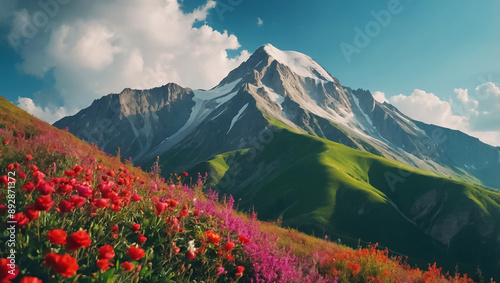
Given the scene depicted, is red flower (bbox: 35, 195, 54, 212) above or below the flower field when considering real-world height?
above

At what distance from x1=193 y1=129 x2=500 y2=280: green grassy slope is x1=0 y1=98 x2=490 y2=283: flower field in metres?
74.0

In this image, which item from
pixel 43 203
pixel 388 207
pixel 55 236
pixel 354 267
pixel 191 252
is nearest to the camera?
pixel 55 236

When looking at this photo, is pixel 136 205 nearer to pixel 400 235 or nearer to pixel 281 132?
pixel 400 235

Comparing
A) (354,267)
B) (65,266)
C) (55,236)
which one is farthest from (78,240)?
(354,267)

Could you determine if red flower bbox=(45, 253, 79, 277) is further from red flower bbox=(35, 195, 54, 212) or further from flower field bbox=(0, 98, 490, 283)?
red flower bbox=(35, 195, 54, 212)

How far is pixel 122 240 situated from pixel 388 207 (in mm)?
105560

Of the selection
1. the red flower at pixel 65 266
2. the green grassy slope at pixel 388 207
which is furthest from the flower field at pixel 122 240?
the green grassy slope at pixel 388 207

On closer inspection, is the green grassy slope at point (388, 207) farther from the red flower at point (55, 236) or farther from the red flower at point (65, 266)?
the red flower at point (65, 266)

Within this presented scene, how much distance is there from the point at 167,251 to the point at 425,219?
113 meters

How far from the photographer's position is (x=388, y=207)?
3772 inches

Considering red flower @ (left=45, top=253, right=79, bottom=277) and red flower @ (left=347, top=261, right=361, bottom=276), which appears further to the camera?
red flower @ (left=347, top=261, right=361, bottom=276)

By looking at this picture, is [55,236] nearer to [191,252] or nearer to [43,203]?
[43,203]

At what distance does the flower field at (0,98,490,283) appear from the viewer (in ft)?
11.7

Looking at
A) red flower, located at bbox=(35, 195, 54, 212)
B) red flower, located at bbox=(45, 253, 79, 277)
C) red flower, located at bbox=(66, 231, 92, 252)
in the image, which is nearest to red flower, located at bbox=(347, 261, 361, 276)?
red flower, located at bbox=(66, 231, 92, 252)
